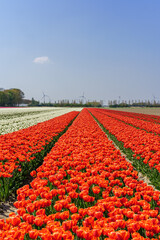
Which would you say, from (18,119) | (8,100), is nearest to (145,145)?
(18,119)

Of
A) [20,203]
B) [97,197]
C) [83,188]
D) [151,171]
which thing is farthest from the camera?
[151,171]

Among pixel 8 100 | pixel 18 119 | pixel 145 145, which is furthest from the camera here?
pixel 8 100

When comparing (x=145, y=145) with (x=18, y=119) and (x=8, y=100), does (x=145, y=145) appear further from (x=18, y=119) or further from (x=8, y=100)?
(x=8, y=100)

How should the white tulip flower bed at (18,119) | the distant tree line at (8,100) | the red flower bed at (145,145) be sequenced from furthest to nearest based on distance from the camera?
the distant tree line at (8,100)
the white tulip flower bed at (18,119)
the red flower bed at (145,145)

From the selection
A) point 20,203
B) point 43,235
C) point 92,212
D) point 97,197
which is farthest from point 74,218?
point 97,197

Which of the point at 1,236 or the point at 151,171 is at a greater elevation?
the point at 1,236

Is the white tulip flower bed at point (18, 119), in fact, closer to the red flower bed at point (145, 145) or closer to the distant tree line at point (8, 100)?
the red flower bed at point (145, 145)

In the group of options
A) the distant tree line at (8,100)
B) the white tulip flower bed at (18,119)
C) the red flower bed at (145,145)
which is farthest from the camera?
the distant tree line at (8,100)

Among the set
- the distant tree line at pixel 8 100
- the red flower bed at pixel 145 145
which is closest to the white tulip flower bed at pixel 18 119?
the red flower bed at pixel 145 145

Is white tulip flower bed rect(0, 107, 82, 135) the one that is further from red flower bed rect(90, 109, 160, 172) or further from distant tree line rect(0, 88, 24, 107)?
distant tree line rect(0, 88, 24, 107)

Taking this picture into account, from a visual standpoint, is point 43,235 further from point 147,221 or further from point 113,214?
point 147,221

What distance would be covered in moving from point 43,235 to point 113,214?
1.04 meters

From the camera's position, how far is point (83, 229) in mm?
2354

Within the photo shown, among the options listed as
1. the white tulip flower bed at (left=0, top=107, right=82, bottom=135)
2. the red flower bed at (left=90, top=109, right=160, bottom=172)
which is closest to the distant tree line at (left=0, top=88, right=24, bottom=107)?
the white tulip flower bed at (left=0, top=107, right=82, bottom=135)
